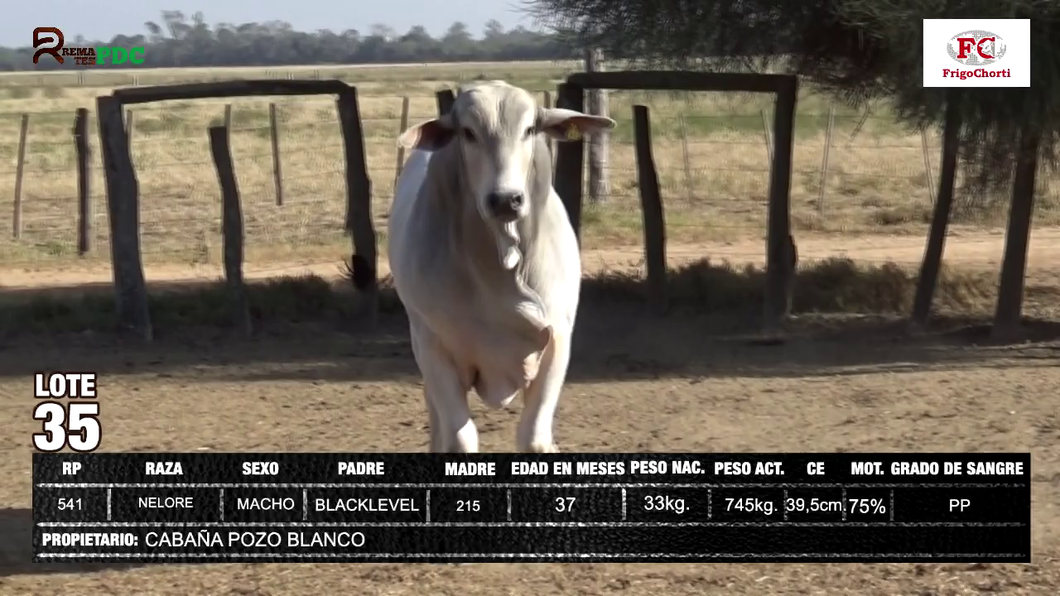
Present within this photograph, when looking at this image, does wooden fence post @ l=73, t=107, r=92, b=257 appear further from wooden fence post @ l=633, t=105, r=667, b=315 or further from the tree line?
the tree line

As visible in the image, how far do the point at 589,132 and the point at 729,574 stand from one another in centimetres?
168

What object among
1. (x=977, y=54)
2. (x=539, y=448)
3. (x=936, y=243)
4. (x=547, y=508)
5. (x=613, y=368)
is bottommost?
(x=613, y=368)

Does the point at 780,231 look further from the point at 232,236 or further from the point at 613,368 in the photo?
the point at 232,236

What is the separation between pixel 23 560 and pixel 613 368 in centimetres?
461

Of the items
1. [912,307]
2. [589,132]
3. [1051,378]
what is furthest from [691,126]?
[589,132]

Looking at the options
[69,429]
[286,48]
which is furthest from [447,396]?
[286,48]

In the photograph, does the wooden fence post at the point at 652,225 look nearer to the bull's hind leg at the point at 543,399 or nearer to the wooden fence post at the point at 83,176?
the bull's hind leg at the point at 543,399

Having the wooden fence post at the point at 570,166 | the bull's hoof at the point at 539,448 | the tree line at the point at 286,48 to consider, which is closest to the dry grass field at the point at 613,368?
the bull's hoof at the point at 539,448

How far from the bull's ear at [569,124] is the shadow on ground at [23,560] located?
2213mm

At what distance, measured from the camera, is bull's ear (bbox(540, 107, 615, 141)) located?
5281 mm

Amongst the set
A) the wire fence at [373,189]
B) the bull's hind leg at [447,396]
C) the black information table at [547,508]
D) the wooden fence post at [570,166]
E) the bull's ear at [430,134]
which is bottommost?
the wire fence at [373,189]

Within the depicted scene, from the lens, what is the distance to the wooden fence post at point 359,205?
35.7 ft

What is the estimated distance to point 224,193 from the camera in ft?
35.4

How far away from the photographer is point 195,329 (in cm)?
1084
